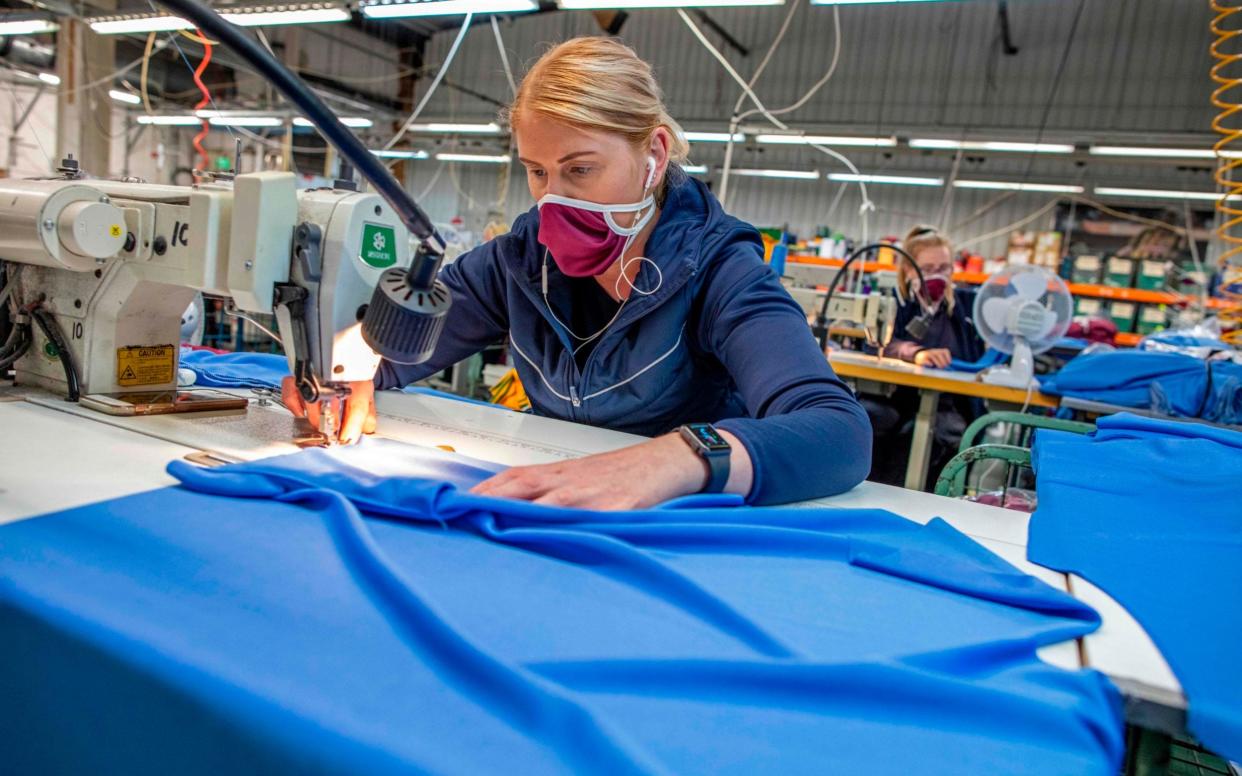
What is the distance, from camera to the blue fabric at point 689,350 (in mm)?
1042

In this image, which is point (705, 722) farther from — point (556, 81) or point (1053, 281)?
point (1053, 281)

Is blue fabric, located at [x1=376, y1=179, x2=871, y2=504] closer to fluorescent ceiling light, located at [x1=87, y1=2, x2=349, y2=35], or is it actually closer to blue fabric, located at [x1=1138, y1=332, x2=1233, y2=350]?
blue fabric, located at [x1=1138, y1=332, x2=1233, y2=350]

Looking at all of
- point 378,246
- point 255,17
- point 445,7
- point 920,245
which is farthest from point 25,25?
point 378,246

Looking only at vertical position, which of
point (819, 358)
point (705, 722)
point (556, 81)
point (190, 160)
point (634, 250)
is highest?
point (190, 160)

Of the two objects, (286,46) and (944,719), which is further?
(286,46)

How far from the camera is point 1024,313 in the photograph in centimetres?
329

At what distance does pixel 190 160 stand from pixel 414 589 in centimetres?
1582

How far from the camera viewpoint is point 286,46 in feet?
34.7

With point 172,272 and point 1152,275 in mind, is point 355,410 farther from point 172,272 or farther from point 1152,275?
point 1152,275

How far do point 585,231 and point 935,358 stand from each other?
2.83 meters

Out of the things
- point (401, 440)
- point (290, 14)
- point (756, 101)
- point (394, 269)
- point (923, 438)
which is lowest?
point (923, 438)

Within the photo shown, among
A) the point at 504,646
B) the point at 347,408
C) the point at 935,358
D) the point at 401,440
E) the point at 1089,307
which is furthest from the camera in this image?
the point at 1089,307

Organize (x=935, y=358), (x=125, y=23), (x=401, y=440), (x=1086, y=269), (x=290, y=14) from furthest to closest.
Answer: (x=1086, y=269) → (x=125, y=23) → (x=290, y=14) → (x=935, y=358) → (x=401, y=440)

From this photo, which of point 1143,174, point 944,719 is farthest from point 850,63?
point 944,719
